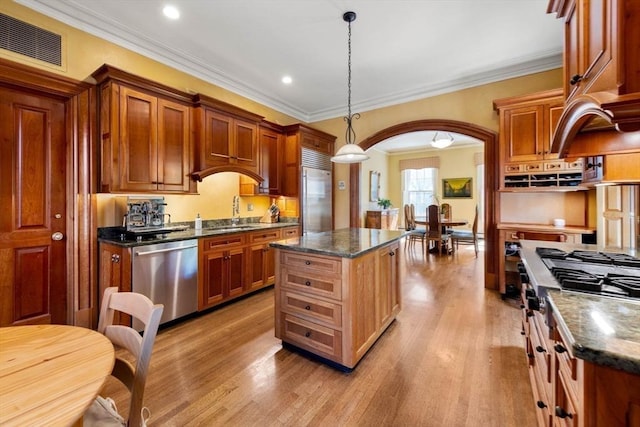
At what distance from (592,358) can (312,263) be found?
165 centimetres

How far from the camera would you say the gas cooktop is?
3.55ft

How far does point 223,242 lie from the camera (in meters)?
3.27

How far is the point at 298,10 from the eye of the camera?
260 cm

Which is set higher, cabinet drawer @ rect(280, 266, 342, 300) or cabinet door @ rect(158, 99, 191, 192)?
cabinet door @ rect(158, 99, 191, 192)

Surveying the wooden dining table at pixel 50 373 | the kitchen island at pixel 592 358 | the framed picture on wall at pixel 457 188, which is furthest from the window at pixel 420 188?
the wooden dining table at pixel 50 373

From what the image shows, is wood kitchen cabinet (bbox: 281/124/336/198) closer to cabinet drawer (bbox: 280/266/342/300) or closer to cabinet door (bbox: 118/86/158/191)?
cabinet door (bbox: 118/86/158/191)

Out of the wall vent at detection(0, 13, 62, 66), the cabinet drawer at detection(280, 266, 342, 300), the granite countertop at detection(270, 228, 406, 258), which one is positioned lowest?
the cabinet drawer at detection(280, 266, 342, 300)

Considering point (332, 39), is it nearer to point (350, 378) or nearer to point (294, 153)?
point (294, 153)

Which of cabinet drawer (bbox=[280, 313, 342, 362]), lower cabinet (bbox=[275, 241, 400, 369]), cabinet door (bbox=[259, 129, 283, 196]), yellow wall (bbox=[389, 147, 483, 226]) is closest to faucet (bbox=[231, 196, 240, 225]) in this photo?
cabinet door (bbox=[259, 129, 283, 196])

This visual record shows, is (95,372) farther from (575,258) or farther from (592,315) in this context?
(575,258)

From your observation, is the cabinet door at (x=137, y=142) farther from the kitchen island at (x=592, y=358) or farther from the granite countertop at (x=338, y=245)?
the kitchen island at (x=592, y=358)

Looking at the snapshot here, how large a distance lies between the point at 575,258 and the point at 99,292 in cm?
391

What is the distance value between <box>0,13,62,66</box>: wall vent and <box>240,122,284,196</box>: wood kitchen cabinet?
2231mm

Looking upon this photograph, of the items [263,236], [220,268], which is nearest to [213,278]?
[220,268]
